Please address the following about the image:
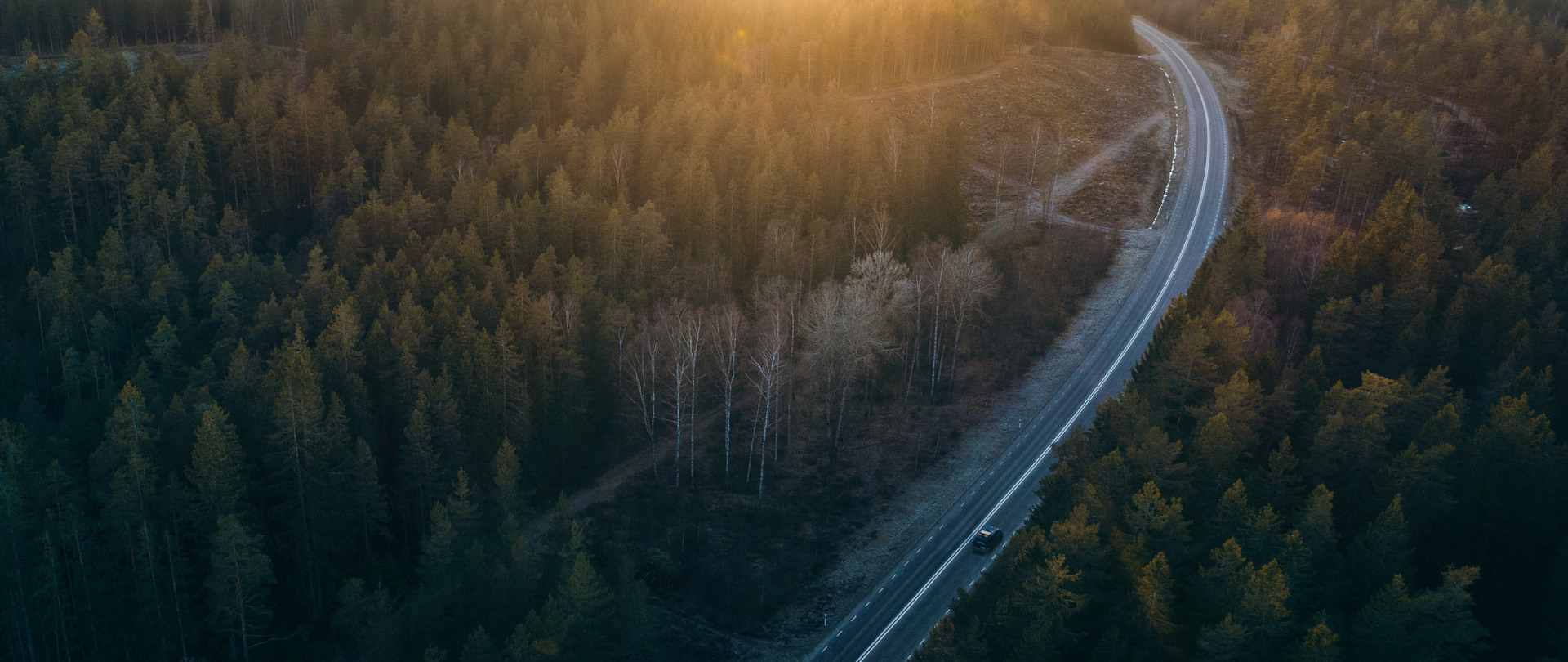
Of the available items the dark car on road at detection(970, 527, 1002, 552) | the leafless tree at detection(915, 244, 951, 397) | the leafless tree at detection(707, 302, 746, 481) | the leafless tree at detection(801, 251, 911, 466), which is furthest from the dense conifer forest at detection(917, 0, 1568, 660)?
the leafless tree at detection(707, 302, 746, 481)

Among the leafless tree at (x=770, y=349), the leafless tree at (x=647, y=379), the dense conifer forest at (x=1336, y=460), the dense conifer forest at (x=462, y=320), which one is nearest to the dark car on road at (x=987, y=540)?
the dense conifer forest at (x=1336, y=460)

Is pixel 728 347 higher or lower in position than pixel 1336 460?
lower

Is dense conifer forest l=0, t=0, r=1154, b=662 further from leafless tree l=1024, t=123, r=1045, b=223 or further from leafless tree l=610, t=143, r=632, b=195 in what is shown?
leafless tree l=1024, t=123, r=1045, b=223

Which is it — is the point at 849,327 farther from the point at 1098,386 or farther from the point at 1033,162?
the point at 1033,162

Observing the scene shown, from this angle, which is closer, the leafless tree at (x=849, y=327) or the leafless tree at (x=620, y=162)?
the leafless tree at (x=849, y=327)

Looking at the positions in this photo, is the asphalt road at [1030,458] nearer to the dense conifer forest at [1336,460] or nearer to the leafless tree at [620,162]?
the dense conifer forest at [1336,460]

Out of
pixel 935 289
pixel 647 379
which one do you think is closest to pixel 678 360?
pixel 647 379
